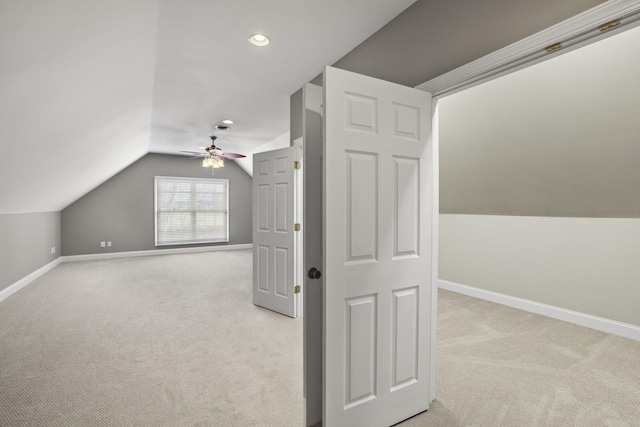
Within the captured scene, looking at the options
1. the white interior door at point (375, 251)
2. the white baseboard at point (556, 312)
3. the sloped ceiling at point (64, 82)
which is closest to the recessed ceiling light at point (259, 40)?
the sloped ceiling at point (64, 82)

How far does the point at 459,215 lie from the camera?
15.8ft

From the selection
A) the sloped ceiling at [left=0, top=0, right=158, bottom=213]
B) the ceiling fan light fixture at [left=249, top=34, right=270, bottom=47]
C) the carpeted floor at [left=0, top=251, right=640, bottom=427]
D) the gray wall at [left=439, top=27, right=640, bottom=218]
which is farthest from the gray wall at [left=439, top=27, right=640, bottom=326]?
the sloped ceiling at [left=0, top=0, right=158, bottom=213]

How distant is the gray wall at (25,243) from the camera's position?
13.9 feet

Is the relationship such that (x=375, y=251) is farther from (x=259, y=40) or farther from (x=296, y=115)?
(x=296, y=115)

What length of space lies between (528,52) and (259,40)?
201 cm

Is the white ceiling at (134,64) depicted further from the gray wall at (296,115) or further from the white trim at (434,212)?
the white trim at (434,212)

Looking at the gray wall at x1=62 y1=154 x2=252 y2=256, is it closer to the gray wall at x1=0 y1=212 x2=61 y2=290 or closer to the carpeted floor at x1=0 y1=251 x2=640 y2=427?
the gray wall at x1=0 y1=212 x2=61 y2=290

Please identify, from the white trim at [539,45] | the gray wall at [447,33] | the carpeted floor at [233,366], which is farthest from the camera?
the carpeted floor at [233,366]

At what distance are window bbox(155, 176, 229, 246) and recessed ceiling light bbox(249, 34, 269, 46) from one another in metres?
6.49

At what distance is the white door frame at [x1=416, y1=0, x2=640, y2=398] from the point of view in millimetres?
1209

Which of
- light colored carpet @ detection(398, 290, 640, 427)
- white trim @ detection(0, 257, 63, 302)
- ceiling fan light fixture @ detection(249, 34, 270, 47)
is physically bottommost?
light colored carpet @ detection(398, 290, 640, 427)

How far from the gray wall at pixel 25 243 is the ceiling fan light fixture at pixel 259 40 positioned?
14.2 feet

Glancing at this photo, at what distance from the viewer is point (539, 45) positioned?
1.42 m

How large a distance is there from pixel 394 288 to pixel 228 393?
1396mm
